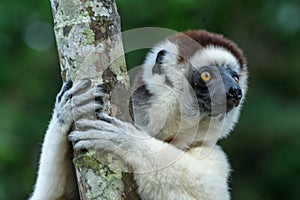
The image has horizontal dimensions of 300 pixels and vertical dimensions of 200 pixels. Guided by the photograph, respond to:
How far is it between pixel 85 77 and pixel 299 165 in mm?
6957

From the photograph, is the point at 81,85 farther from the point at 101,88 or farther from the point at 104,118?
the point at 104,118

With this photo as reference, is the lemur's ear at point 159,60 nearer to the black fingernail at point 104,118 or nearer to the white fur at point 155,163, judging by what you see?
the white fur at point 155,163

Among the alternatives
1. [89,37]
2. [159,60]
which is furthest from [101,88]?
[159,60]

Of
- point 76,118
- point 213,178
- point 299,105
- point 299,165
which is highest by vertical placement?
point 76,118

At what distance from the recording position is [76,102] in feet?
13.6

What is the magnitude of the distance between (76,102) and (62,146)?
442 millimetres

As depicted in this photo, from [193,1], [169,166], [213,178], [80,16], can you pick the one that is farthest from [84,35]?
[193,1]

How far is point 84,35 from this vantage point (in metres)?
4.02

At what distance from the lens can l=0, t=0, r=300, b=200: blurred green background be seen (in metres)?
10.2

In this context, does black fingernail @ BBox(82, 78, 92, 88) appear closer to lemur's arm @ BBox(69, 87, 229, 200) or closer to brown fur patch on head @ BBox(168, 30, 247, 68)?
lemur's arm @ BBox(69, 87, 229, 200)

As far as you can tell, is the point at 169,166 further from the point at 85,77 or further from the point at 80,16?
the point at 80,16

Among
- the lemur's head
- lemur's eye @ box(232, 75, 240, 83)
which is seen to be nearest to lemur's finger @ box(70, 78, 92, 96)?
the lemur's head

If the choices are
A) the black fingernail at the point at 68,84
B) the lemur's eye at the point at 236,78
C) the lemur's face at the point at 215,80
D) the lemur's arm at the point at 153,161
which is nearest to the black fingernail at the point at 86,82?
the black fingernail at the point at 68,84

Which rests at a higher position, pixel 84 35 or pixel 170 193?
pixel 84 35
